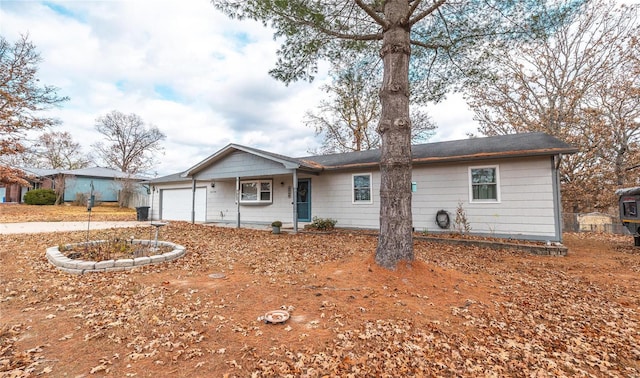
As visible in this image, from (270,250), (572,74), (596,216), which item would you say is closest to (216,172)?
(270,250)

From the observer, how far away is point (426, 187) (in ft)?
30.6

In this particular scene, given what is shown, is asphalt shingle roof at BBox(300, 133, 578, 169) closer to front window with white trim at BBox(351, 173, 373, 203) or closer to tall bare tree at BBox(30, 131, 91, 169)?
front window with white trim at BBox(351, 173, 373, 203)

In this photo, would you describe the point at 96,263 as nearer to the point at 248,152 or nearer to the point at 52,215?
the point at 248,152

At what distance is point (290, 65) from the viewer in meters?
6.84

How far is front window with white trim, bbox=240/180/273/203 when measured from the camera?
12.5 metres

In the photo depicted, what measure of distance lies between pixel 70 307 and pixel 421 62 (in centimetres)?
896

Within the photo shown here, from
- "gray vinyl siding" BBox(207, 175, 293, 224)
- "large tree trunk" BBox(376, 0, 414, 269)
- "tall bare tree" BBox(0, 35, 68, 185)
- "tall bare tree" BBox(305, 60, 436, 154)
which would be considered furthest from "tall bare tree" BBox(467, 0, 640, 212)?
"tall bare tree" BBox(0, 35, 68, 185)

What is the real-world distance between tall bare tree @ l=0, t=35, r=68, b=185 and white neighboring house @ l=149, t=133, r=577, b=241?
8304 mm

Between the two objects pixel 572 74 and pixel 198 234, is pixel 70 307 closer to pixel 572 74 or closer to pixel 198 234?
pixel 198 234

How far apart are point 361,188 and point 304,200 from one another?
111 inches

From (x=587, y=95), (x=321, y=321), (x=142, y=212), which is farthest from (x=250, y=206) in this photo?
(x=587, y=95)

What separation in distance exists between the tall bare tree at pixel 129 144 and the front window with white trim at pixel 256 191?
23.0 meters

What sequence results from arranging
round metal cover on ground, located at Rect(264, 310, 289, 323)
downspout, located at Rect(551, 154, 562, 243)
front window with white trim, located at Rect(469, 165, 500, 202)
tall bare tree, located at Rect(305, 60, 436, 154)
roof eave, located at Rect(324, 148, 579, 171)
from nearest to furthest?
1. round metal cover on ground, located at Rect(264, 310, 289, 323)
2. roof eave, located at Rect(324, 148, 579, 171)
3. downspout, located at Rect(551, 154, 562, 243)
4. front window with white trim, located at Rect(469, 165, 500, 202)
5. tall bare tree, located at Rect(305, 60, 436, 154)

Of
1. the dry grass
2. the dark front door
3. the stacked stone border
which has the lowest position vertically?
the stacked stone border
